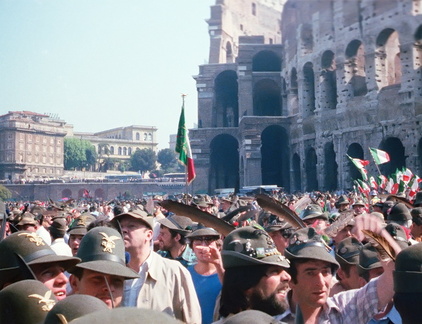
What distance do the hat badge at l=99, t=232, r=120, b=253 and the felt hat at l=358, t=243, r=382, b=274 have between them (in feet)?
5.85

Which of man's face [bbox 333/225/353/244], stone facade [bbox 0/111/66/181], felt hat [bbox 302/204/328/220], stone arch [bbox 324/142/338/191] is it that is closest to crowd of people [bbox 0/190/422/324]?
man's face [bbox 333/225/353/244]

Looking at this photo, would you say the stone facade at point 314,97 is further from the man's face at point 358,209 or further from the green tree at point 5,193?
the green tree at point 5,193

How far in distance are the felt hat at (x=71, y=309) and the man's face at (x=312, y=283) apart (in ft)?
4.94

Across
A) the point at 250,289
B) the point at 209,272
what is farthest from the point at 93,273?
the point at 209,272

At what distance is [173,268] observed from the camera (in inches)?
154

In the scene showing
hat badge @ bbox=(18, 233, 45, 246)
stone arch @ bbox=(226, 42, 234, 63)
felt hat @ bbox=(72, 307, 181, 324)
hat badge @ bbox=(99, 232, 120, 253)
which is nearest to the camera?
felt hat @ bbox=(72, 307, 181, 324)

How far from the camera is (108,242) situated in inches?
141

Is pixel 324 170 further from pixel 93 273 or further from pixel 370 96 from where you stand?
pixel 93 273

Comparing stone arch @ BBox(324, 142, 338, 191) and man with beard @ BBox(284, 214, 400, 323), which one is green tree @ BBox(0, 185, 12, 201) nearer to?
stone arch @ BBox(324, 142, 338, 191)

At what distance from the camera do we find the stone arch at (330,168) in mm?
32841

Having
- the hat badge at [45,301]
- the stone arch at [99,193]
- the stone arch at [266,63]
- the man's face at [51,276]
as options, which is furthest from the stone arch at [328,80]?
the stone arch at [99,193]

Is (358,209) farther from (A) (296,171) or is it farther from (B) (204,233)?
(A) (296,171)

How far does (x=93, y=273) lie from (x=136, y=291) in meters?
0.60

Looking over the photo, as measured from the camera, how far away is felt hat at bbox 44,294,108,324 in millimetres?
1798
